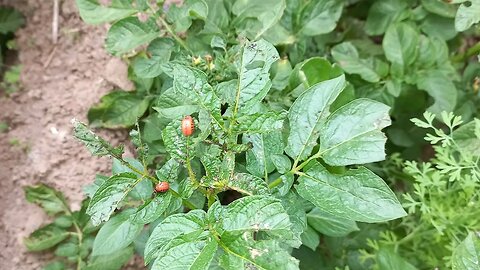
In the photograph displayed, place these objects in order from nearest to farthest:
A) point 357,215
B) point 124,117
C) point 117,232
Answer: point 357,215
point 117,232
point 124,117

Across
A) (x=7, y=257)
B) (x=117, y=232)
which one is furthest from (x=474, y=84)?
(x=7, y=257)

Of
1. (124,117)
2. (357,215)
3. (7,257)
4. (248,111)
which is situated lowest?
(7,257)

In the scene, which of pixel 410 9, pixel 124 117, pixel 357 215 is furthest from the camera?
pixel 410 9

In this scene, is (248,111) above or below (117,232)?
above

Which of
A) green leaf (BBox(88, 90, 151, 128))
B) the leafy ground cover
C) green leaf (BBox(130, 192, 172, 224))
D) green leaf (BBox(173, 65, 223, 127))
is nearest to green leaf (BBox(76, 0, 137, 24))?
the leafy ground cover

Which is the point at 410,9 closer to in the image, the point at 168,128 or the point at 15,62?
the point at 168,128

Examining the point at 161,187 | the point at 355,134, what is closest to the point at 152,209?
the point at 161,187

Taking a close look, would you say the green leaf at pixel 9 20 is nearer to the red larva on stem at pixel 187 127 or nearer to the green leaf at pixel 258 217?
the red larva on stem at pixel 187 127

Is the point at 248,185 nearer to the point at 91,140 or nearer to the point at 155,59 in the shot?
the point at 91,140
